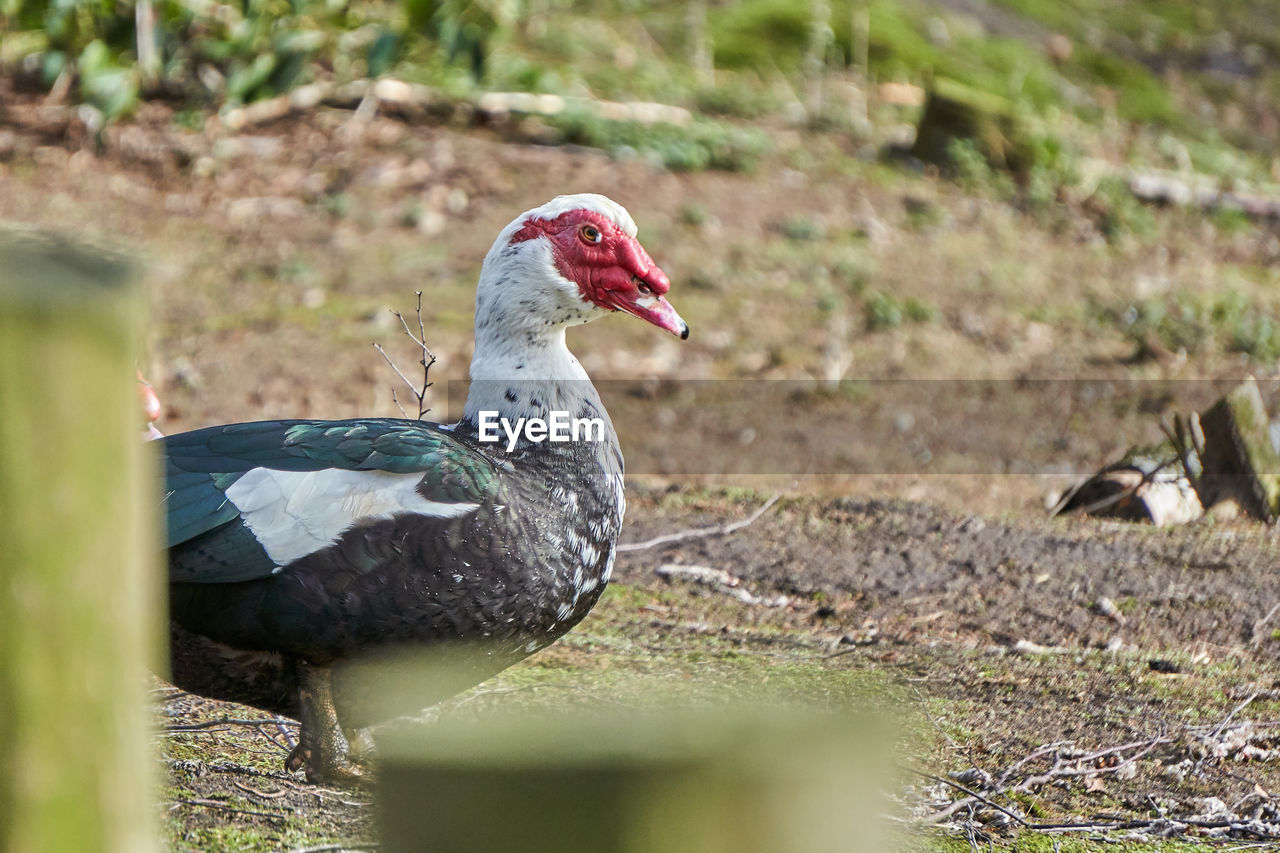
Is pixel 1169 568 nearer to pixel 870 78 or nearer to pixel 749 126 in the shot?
pixel 749 126

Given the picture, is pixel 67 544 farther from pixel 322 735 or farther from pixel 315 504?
pixel 322 735

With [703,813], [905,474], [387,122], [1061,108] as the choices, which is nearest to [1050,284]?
[905,474]

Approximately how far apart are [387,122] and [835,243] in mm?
2993

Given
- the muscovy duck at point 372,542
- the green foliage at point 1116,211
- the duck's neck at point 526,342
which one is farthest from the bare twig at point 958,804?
the green foliage at point 1116,211

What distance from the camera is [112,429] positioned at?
1.46m

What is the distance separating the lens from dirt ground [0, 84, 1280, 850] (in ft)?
10.6

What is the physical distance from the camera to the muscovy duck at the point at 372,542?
2.82 metres

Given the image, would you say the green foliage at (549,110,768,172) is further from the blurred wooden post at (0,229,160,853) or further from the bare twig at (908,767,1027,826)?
the blurred wooden post at (0,229,160,853)

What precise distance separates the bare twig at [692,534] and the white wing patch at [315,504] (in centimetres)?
183

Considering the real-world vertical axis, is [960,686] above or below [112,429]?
below

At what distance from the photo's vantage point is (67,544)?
143 centimetres

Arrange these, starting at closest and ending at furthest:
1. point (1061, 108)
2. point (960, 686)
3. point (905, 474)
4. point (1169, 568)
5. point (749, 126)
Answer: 1. point (960, 686)
2. point (1169, 568)
3. point (905, 474)
4. point (749, 126)
5. point (1061, 108)

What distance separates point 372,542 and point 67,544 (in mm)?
1404

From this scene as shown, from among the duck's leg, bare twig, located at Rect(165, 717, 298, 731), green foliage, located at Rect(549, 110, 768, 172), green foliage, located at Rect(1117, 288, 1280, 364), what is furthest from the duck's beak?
green foliage, located at Rect(549, 110, 768, 172)
